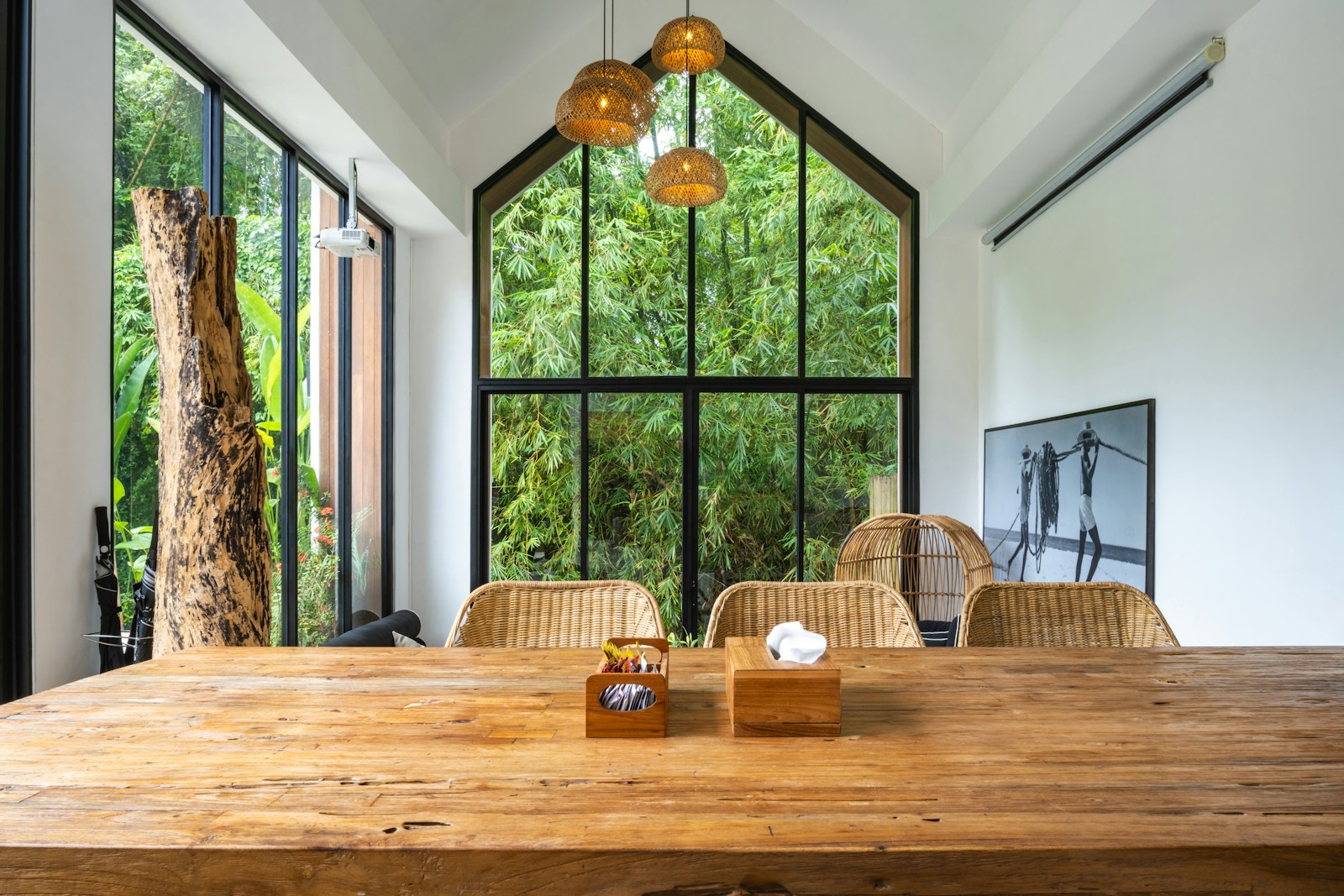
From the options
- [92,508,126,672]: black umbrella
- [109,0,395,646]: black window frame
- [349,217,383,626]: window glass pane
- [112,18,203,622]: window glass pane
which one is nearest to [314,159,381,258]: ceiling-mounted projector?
[109,0,395,646]: black window frame

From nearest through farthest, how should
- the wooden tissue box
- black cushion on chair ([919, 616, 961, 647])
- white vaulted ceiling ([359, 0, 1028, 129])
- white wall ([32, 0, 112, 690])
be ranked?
the wooden tissue box → white wall ([32, 0, 112, 690]) → black cushion on chair ([919, 616, 961, 647]) → white vaulted ceiling ([359, 0, 1028, 129])

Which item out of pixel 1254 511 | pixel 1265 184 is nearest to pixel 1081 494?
pixel 1254 511

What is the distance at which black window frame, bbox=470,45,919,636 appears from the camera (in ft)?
17.6

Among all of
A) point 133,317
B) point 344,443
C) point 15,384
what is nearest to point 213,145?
point 133,317

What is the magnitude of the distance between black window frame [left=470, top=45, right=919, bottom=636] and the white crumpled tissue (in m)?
4.11

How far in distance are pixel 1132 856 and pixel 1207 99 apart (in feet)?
10.2

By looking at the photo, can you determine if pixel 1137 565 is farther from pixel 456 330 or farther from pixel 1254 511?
pixel 456 330

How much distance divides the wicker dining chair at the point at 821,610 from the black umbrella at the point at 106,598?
1.70 m

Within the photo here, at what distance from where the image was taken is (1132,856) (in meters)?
0.79

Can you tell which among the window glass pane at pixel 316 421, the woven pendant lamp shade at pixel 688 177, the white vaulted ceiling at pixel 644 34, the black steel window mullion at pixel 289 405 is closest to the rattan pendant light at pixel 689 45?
the woven pendant lamp shade at pixel 688 177

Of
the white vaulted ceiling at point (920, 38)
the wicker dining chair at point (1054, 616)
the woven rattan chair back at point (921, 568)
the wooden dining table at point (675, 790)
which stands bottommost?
the woven rattan chair back at point (921, 568)

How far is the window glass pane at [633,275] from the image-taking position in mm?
5375

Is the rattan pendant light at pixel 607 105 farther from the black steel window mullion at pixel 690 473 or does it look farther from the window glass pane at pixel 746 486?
the window glass pane at pixel 746 486

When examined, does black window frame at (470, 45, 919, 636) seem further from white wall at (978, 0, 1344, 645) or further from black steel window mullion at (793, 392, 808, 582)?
white wall at (978, 0, 1344, 645)
